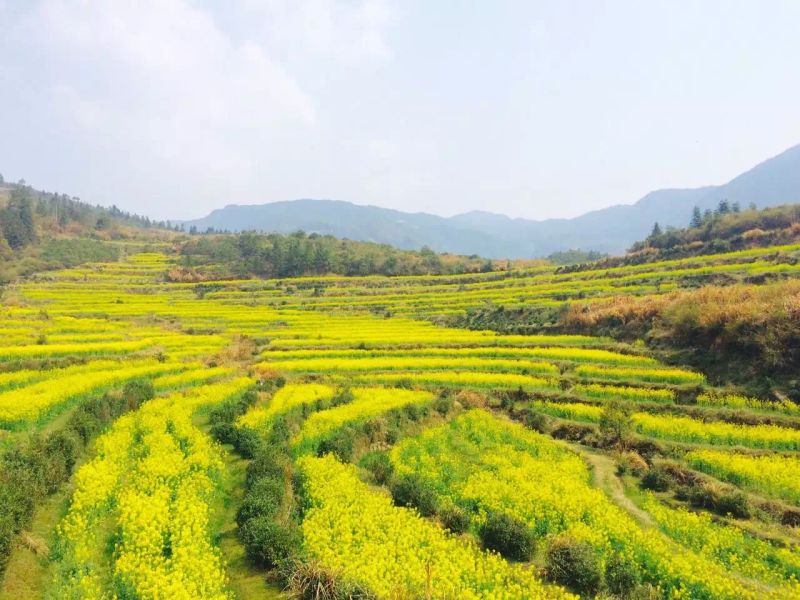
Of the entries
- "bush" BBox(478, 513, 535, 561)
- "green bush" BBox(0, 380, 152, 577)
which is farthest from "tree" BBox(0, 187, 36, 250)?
"bush" BBox(478, 513, 535, 561)

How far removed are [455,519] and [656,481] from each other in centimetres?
805

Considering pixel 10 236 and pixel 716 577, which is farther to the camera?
pixel 10 236

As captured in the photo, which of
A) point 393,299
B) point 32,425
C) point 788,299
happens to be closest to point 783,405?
point 788,299

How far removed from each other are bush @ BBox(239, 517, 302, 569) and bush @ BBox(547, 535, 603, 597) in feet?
20.7

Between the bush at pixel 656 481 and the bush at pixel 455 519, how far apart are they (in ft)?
24.4

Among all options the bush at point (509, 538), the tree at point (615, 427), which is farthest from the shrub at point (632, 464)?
the bush at point (509, 538)

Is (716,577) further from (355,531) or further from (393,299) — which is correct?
(393,299)

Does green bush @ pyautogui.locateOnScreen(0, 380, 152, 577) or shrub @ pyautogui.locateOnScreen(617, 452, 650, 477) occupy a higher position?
green bush @ pyautogui.locateOnScreen(0, 380, 152, 577)

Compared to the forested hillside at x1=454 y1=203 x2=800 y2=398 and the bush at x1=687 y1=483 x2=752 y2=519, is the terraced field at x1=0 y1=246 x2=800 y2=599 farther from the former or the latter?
the forested hillside at x1=454 y1=203 x2=800 y2=398

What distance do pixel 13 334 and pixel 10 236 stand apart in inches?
3755

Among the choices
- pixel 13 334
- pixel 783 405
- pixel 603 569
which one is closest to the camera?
pixel 603 569

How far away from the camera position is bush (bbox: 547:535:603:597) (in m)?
10.9

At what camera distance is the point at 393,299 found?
220 feet

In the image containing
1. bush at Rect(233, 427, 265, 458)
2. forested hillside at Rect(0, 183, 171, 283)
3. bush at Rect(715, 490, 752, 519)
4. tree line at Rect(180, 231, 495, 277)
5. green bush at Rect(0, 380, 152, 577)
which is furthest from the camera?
tree line at Rect(180, 231, 495, 277)
